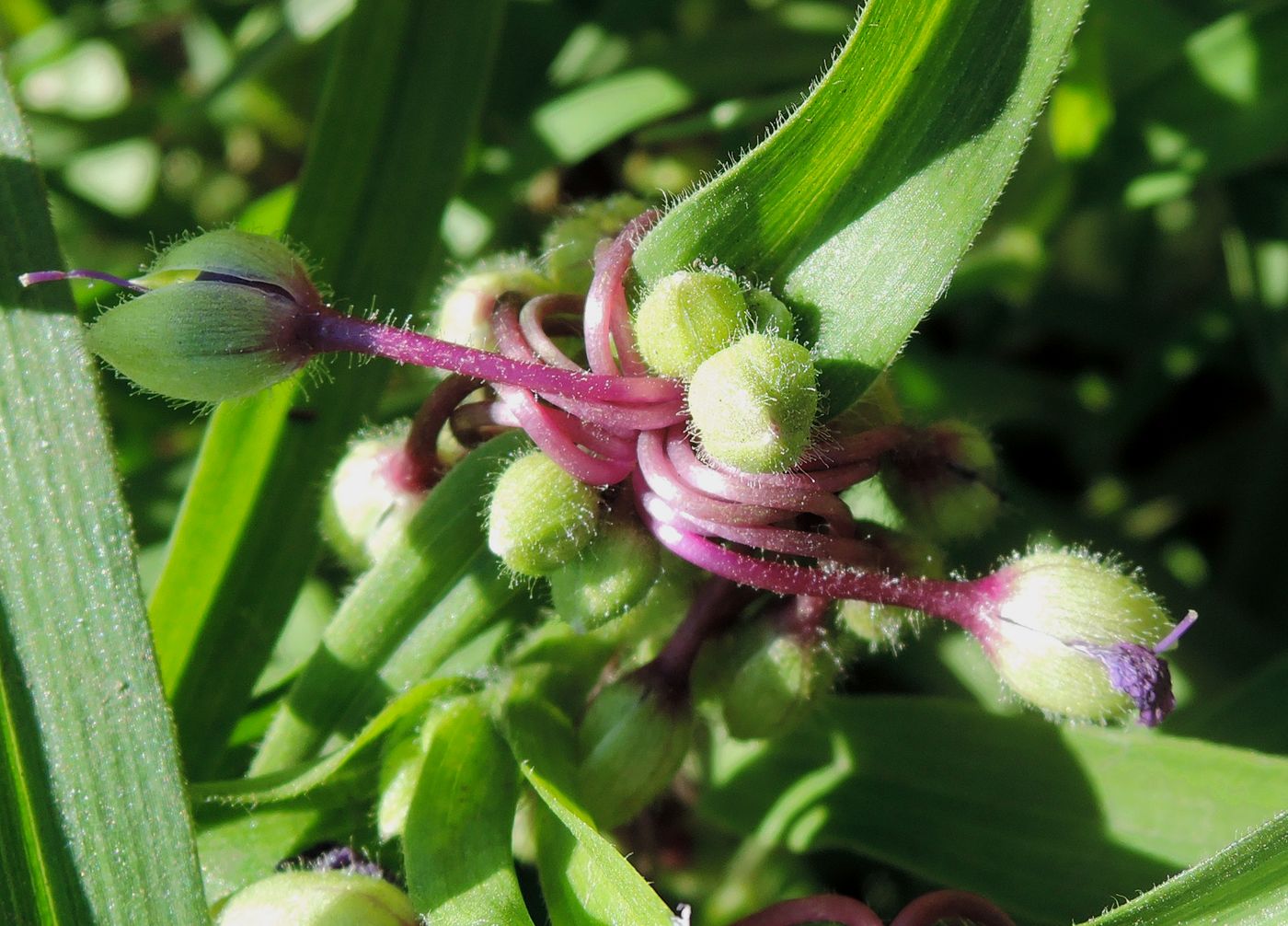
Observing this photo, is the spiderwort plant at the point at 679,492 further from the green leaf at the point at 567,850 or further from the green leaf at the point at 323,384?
the green leaf at the point at 323,384

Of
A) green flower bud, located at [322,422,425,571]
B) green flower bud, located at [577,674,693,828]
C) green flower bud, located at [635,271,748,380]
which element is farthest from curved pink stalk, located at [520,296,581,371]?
green flower bud, located at [577,674,693,828]

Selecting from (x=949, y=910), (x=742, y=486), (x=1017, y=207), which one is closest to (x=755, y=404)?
(x=742, y=486)

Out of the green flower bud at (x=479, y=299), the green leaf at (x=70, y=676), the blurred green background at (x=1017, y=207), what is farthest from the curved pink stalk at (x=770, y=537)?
the blurred green background at (x=1017, y=207)

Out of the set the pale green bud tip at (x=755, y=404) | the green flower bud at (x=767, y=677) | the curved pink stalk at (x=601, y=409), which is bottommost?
the green flower bud at (x=767, y=677)

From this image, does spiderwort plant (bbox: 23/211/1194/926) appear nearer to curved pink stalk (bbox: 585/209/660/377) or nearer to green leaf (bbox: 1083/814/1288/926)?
curved pink stalk (bbox: 585/209/660/377)

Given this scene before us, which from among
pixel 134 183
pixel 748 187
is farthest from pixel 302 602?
pixel 134 183

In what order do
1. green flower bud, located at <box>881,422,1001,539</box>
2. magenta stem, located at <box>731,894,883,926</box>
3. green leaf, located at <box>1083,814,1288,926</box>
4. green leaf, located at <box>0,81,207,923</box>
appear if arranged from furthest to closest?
green flower bud, located at <box>881,422,1001,539</box> < magenta stem, located at <box>731,894,883,926</box> < green leaf, located at <box>0,81,207,923</box> < green leaf, located at <box>1083,814,1288,926</box>
